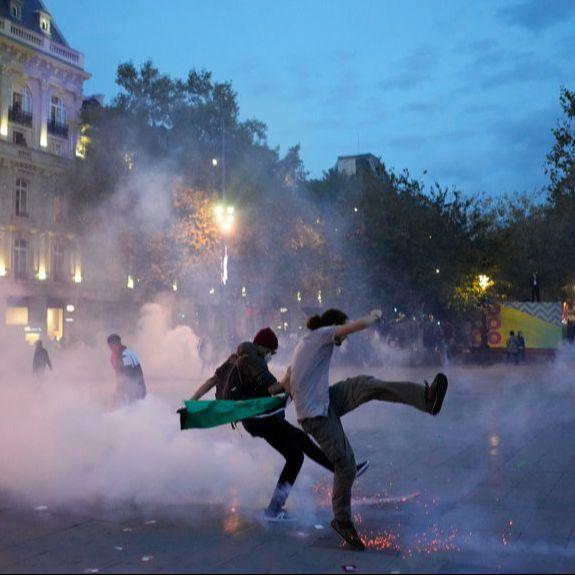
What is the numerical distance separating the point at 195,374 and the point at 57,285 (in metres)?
18.7

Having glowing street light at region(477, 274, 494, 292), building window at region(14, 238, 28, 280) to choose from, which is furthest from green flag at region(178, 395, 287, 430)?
building window at region(14, 238, 28, 280)

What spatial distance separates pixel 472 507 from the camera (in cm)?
664

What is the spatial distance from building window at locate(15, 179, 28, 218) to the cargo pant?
3712 centimetres

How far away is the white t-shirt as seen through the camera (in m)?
5.71

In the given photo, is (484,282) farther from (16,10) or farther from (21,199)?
(16,10)

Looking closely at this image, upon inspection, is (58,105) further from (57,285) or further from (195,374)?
(195,374)

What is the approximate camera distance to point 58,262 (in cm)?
4216

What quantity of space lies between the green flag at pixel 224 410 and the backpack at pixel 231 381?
176 millimetres

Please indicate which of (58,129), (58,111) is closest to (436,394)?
(58,129)

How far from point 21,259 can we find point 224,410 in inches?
1421

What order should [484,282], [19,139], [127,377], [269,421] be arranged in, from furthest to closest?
[19,139] < [484,282] < [127,377] < [269,421]

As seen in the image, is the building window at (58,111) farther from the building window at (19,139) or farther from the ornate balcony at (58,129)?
the building window at (19,139)

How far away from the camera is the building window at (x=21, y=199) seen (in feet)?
131

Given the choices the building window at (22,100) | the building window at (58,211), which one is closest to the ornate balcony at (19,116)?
the building window at (22,100)
